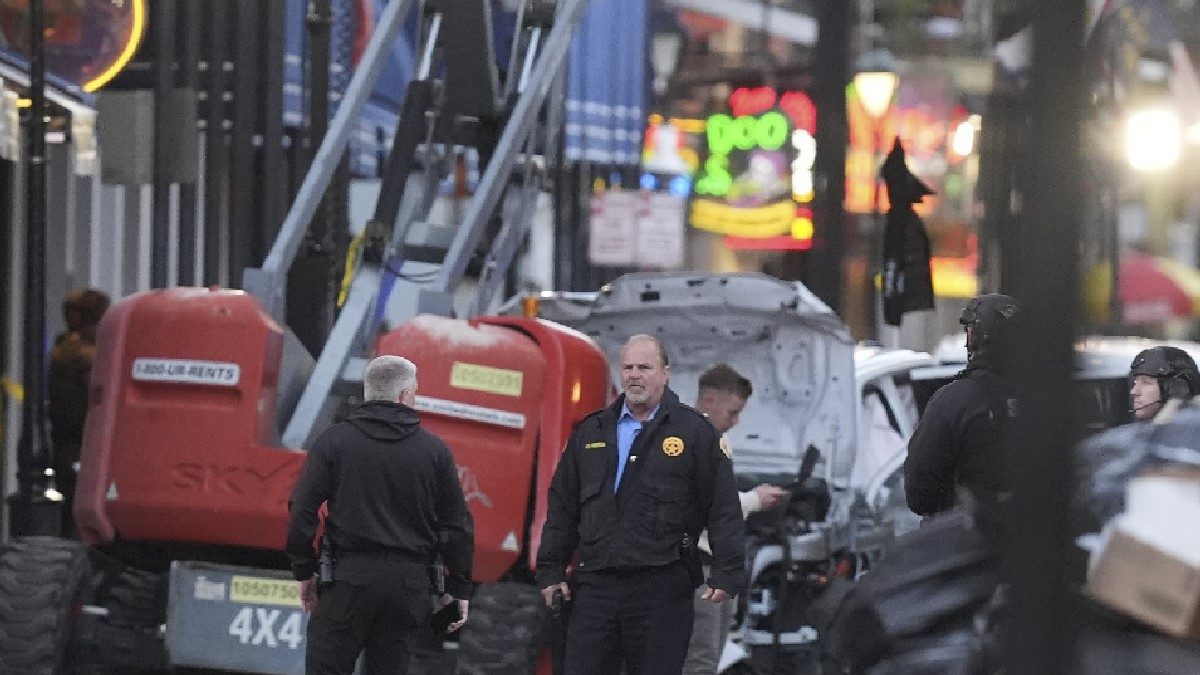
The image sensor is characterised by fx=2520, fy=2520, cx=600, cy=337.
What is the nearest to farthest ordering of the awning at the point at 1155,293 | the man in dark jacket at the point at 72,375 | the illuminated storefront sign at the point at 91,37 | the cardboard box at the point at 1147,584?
1. the cardboard box at the point at 1147,584
2. the man in dark jacket at the point at 72,375
3. the illuminated storefront sign at the point at 91,37
4. the awning at the point at 1155,293

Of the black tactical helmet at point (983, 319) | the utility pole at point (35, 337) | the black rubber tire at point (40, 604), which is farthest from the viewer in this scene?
the utility pole at point (35, 337)

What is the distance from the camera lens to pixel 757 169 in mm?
49375

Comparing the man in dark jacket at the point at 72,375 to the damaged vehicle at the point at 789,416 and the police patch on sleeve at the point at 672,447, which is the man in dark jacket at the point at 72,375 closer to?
the damaged vehicle at the point at 789,416

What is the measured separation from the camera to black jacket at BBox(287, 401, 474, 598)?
9.63m

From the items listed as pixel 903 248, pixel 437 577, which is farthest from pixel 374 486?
pixel 903 248

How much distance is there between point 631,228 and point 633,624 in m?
21.8

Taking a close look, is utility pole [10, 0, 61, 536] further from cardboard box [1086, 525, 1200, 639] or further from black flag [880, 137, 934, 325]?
cardboard box [1086, 525, 1200, 639]

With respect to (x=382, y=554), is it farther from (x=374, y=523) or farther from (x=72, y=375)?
(x=72, y=375)

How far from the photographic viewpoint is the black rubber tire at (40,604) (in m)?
11.2

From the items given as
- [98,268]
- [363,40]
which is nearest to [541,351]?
[98,268]

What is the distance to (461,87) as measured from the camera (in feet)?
46.8

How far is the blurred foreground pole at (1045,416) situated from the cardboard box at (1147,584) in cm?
96

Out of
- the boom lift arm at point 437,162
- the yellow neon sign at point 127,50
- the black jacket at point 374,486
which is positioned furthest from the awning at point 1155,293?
the black jacket at point 374,486

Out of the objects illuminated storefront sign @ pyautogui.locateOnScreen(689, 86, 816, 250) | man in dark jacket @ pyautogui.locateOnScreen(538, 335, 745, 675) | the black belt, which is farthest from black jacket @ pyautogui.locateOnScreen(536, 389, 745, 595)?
illuminated storefront sign @ pyautogui.locateOnScreen(689, 86, 816, 250)
